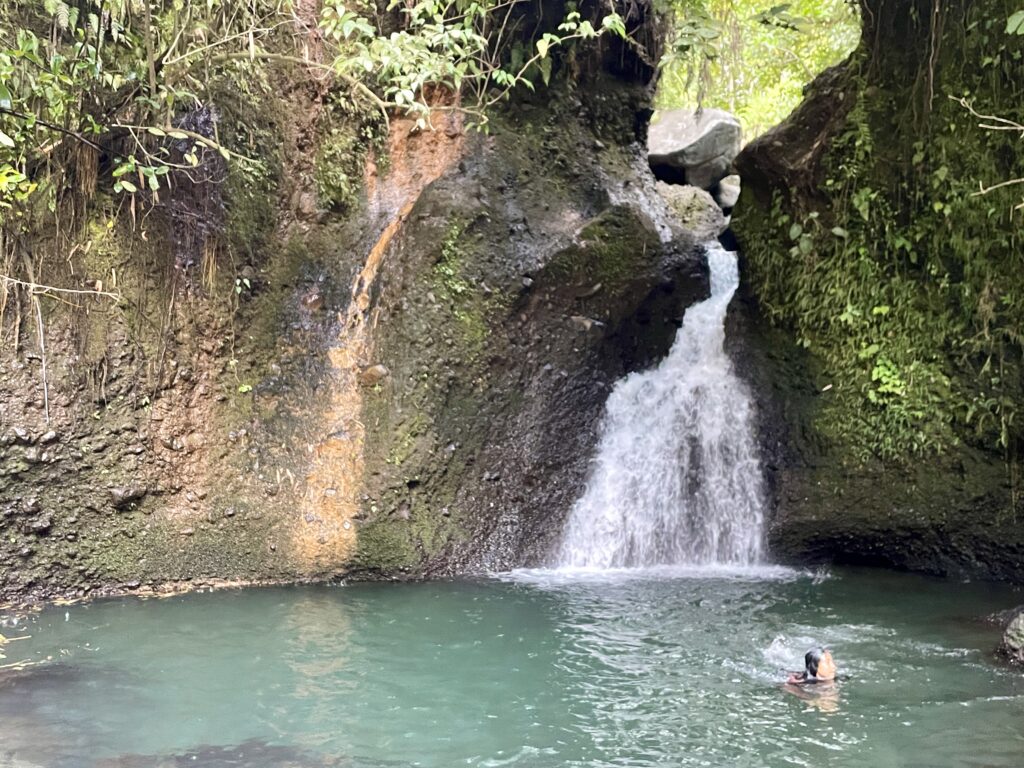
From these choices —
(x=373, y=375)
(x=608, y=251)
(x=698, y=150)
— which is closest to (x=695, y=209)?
(x=698, y=150)

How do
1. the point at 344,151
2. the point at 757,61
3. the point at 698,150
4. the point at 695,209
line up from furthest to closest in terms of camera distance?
the point at 757,61 < the point at 698,150 < the point at 695,209 < the point at 344,151

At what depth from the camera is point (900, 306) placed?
334 inches

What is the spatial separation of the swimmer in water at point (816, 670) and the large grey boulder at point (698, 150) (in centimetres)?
1077

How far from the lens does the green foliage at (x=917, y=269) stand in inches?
310

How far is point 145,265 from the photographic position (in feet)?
25.9

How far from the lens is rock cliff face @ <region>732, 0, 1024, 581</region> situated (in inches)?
312

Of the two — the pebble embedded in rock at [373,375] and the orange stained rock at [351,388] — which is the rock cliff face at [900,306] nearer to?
the orange stained rock at [351,388]

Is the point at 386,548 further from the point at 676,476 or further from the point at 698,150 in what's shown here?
the point at 698,150

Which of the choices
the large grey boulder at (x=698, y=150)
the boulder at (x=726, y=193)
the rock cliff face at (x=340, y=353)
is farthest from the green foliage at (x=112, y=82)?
the boulder at (x=726, y=193)

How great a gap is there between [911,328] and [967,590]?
2.47 metres

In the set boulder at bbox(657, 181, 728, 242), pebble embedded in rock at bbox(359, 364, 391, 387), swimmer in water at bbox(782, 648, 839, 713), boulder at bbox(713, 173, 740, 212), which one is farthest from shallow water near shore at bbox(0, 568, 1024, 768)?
boulder at bbox(713, 173, 740, 212)

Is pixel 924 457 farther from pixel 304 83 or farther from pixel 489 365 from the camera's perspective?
pixel 304 83

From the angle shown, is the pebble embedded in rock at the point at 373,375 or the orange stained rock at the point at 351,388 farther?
the pebble embedded in rock at the point at 373,375

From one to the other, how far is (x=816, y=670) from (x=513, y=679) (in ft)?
6.20
